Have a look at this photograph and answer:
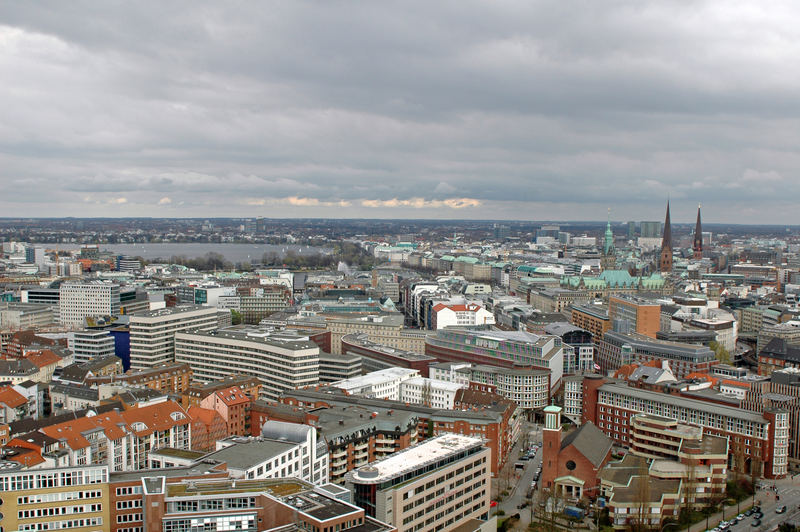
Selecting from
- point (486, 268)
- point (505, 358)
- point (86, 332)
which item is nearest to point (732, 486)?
point (505, 358)

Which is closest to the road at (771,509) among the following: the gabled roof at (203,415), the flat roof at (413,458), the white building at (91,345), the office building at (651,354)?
the flat roof at (413,458)

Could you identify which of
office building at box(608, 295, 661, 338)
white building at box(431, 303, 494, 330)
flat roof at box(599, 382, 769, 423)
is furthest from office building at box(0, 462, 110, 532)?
office building at box(608, 295, 661, 338)

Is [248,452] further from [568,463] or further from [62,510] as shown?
[568,463]

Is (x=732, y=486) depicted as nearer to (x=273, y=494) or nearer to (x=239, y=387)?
(x=273, y=494)

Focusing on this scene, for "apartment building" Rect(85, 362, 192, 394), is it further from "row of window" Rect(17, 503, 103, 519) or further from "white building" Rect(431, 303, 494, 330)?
"white building" Rect(431, 303, 494, 330)

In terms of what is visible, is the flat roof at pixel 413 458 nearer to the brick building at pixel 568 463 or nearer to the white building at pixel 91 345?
the brick building at pixel 568 463

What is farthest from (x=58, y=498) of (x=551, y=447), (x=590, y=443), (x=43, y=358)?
(x=43, y=358)
